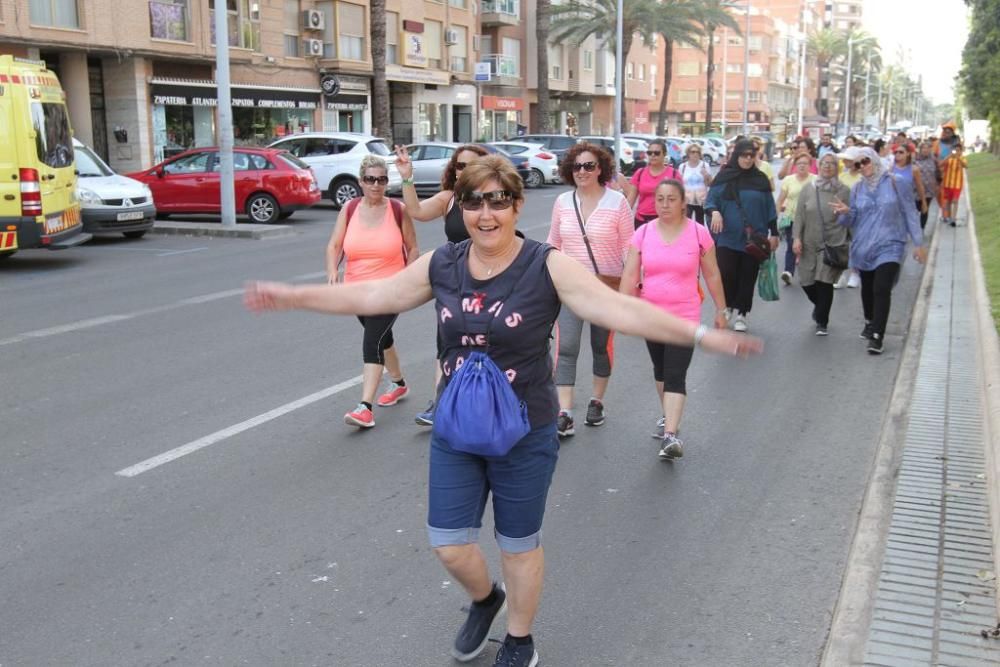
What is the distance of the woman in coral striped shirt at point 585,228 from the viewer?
6.29 metres

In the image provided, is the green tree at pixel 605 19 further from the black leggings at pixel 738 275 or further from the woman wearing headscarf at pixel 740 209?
the woman wearing headscarf at pixel 740 209

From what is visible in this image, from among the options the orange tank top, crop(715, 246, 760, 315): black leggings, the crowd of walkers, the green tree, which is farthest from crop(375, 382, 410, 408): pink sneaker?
the green tree

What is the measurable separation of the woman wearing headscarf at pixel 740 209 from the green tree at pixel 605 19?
42406 millimetres

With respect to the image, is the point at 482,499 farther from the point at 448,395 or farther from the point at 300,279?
the point at 300,279

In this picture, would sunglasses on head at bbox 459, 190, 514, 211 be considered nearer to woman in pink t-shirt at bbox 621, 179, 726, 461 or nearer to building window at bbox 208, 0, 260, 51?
woman in pink t-shirt at bbox 621, 179, 726, 461

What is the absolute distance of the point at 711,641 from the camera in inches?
148

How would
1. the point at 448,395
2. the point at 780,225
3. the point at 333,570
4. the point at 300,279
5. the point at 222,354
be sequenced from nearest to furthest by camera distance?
the point at 448,395 → the point at 333,570 → the point at 222,354 → the point at 780,225 → the point at 300,279

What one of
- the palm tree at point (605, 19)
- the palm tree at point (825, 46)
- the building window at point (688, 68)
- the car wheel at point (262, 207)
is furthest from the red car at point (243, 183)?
the palm tree at point (825, 46)

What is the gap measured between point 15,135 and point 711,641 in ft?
40.1

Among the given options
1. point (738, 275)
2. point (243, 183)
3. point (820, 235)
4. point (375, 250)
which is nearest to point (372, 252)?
point (375, 250)

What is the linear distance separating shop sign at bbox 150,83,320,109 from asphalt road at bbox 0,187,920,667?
21411mm

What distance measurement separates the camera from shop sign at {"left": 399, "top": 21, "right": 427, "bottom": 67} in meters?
40.7

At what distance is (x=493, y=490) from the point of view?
132 inches

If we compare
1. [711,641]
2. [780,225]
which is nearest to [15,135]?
[780,225]
